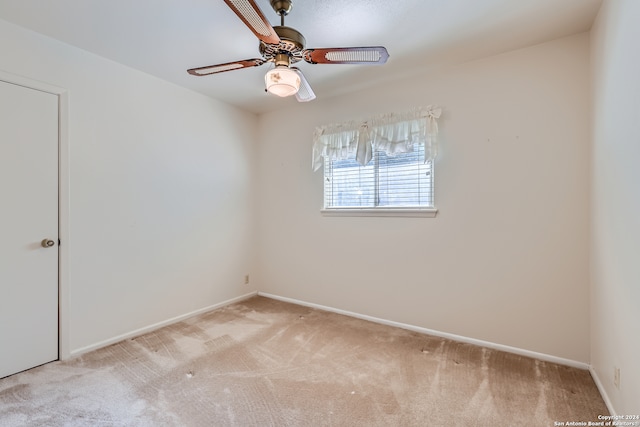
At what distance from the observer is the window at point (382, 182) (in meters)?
2.89

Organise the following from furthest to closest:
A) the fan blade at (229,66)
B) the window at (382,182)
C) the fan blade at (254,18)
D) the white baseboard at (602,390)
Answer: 1. the window at (382,182)
2. the fan blade at (229,66)
3. the white baseboard at (602,390)
4. the fan blade at (254,18)

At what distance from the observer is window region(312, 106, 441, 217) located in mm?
2828

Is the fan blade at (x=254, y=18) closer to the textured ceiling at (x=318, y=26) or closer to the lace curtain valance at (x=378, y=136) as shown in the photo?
the textured ceiling at (x=318, y=26)

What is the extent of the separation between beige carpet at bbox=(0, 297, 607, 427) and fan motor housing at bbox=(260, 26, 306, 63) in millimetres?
2186

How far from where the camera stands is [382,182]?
10.3 feet

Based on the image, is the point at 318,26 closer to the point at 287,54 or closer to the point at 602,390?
the point at 287,54

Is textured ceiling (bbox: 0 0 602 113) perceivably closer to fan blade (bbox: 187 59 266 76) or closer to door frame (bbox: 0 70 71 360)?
fan blade (bbox: 187 59 266 76)

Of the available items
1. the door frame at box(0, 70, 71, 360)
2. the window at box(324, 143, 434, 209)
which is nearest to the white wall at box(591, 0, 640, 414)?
the window at box(324, 143, 434, 209)

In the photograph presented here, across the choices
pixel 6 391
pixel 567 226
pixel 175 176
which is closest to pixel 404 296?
pixel 567 226

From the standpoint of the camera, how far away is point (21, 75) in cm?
213

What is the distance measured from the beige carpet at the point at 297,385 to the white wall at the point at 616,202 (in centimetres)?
42

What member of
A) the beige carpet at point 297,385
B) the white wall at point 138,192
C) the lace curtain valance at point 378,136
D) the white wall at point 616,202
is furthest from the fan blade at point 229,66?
the beige carpet at point 297,385

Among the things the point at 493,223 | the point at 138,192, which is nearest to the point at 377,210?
the point at 493,223

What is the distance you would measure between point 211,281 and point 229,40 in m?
2.59
